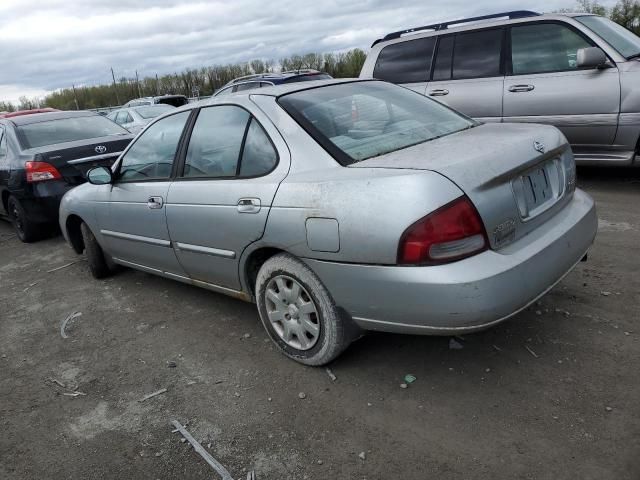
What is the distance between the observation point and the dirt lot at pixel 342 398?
2367 mm

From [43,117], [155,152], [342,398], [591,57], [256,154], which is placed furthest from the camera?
[43,117]

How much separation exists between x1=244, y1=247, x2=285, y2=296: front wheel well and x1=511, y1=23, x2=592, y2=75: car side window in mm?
4469

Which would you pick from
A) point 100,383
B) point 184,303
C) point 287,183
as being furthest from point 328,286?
point 184,303

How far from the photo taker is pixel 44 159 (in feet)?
21.1

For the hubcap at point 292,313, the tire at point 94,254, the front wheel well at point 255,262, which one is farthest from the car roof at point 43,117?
the hubcap at point 292,313

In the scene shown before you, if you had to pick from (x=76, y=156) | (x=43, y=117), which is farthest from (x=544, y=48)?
(x=43, y=117)

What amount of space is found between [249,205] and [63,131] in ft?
16.8

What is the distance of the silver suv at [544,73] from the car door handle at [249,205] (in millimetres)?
4284

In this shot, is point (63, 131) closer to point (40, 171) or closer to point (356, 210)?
point (40, 171)

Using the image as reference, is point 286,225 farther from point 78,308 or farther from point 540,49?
point 540,49

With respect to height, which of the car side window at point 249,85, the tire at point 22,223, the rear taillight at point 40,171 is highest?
the car side window at point 249,85

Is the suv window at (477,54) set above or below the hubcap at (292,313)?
above

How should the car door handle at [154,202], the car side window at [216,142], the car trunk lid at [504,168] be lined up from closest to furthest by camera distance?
the car trunk lid at [504,168], the car side window at [216,142], the car door handle at [154,202]

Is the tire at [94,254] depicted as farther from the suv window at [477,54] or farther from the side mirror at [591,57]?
the side mirror at [591,57]
